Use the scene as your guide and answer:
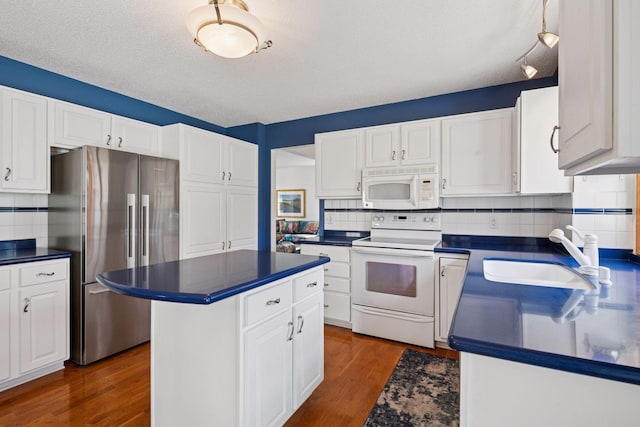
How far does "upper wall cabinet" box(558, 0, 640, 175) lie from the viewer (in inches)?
24.3

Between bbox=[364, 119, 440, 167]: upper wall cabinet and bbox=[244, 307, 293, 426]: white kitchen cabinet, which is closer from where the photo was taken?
bbox=[244, 307, 293, 426]: white kitchen cabinet

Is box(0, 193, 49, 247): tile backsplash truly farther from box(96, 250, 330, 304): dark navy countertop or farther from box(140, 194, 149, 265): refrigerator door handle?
box(96, 250, 330, 304): dark navy countertop

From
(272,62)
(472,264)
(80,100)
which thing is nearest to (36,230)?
(80,100)

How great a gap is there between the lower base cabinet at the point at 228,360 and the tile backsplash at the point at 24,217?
6.53 ft

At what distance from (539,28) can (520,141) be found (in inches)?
30.4

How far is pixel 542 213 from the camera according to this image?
2926 mm

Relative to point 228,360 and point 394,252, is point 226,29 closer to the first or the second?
point 228,360

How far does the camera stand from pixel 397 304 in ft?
9.67

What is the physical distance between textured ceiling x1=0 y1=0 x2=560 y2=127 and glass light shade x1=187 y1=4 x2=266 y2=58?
25 centimetres

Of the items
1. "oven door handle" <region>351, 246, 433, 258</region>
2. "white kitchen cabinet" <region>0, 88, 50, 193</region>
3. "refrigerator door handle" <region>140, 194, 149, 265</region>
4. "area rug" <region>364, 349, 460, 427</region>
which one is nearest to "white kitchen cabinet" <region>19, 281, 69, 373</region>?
"refrigerator door handle" <region>140, 194, 149, 265</region>

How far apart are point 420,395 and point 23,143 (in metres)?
3.48

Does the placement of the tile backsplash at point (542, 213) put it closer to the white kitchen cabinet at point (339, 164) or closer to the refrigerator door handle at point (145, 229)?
the white kitchen cabinet at point (339, 164)

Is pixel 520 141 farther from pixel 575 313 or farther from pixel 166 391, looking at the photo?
pixel 166 391

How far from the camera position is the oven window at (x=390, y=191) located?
A: 10.4ft
